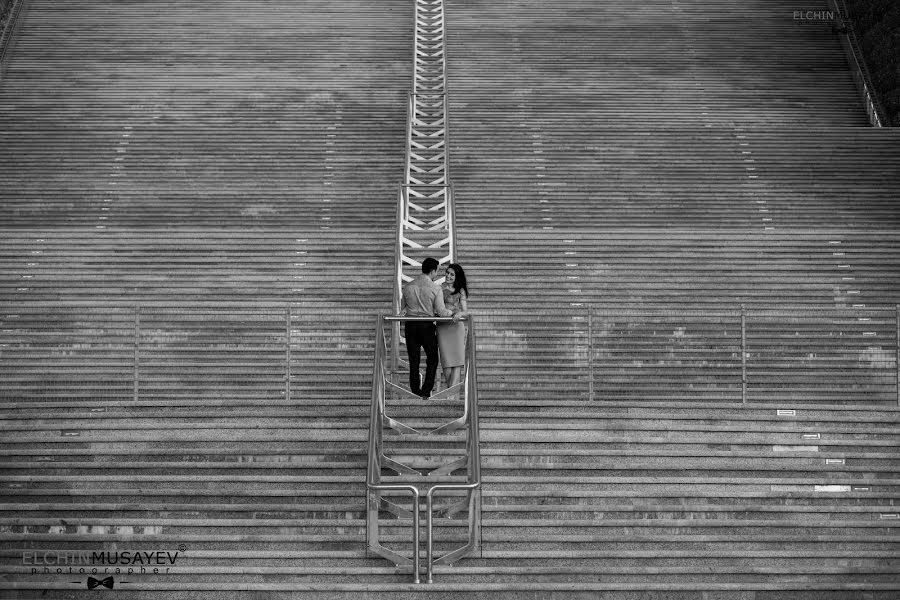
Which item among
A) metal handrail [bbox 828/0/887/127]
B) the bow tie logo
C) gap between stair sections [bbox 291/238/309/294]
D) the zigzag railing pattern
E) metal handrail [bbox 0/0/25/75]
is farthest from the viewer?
metal handrail [bbox 0/0/25/75]

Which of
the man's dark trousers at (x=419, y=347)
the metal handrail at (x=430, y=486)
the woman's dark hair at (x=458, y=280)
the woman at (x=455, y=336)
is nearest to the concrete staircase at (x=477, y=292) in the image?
the metal handrail at (x=430, y=486)

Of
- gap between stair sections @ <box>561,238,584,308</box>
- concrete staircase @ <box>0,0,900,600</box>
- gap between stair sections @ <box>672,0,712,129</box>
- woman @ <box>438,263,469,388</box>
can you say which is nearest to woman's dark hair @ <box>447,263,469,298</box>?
woman @ <box>438,263,469,388</box>

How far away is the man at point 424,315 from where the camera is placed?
8.14 m

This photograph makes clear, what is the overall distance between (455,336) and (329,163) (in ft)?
21.8

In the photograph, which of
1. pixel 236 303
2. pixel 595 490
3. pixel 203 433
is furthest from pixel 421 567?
pixel 236 303

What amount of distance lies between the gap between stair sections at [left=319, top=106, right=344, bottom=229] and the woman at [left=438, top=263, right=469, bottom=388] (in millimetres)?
4677

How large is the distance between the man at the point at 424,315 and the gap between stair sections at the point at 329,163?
4.82 m

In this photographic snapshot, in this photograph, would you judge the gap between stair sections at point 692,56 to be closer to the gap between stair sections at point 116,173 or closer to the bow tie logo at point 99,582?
the gap between stair sections at point 116,173

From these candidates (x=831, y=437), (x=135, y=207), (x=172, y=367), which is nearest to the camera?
(x=831, y=437)

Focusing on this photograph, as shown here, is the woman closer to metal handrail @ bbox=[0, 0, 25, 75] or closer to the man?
the man

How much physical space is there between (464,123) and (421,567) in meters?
9.65

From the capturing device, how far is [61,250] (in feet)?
39.8

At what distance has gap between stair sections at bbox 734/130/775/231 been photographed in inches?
516

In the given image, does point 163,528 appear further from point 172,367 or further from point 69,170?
point 69,170
